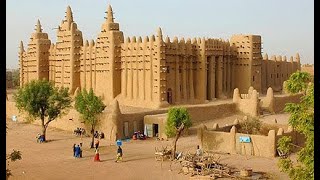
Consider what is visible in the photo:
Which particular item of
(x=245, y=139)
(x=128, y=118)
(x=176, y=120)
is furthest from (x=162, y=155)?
(x=128, y=118)

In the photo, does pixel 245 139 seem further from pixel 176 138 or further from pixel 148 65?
pixel 148 65

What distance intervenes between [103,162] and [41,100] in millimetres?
10257

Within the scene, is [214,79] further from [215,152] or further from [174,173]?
[174,173]

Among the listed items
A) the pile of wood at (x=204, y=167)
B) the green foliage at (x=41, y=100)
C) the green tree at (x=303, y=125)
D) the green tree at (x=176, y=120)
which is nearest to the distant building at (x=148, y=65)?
the green foliage at (x=41, y=100)

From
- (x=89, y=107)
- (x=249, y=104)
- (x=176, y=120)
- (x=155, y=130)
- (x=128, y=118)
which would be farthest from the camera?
(x=249, y=104)

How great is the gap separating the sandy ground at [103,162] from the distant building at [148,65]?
373 inches

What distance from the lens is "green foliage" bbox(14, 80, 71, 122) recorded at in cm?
3281

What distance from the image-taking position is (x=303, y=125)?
12672mm

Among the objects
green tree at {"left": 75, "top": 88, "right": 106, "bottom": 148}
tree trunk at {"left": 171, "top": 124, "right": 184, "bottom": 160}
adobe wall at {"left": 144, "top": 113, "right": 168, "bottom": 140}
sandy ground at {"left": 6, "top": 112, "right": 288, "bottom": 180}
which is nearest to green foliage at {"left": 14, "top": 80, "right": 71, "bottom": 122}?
sandy ground at {"left": 6, "top": 112, "right": 288, "bottom": 180}

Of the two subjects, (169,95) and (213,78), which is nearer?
(169,95)

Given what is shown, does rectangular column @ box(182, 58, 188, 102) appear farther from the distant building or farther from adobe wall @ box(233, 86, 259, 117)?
adobe wall @ box(233, 86, 259, 117)

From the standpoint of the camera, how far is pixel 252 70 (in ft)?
154

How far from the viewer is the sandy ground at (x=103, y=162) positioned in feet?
72.7
